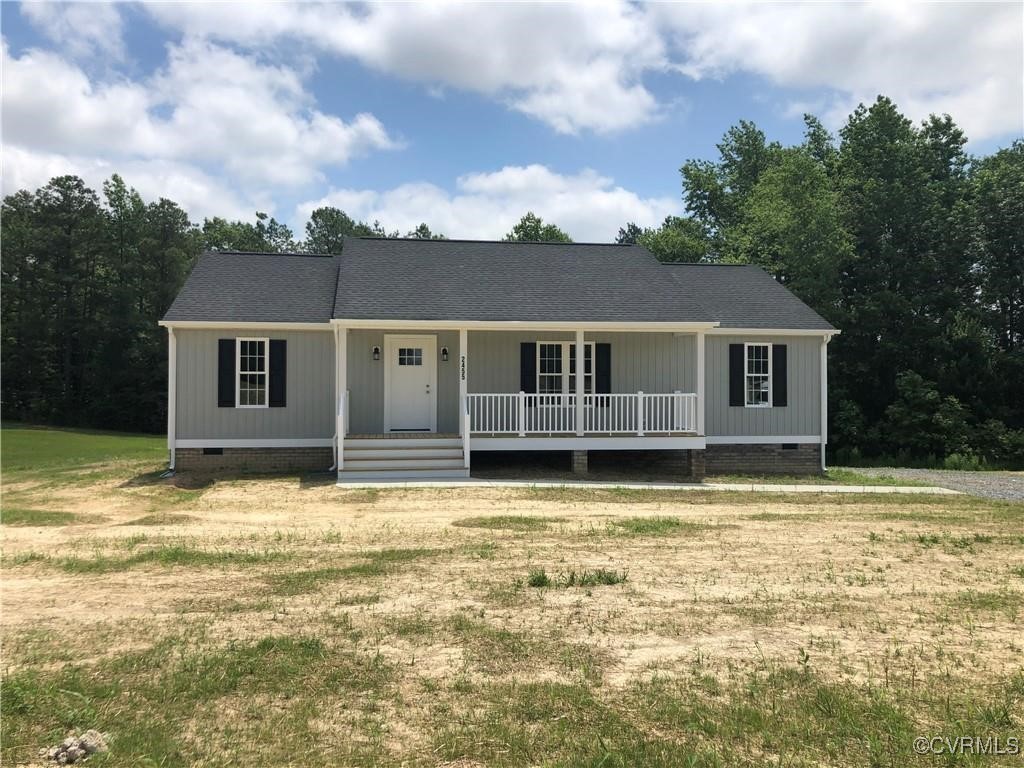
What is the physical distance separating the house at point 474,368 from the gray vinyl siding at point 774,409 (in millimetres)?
33

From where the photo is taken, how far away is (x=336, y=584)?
6.61 m

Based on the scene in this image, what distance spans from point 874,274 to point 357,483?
23376mm

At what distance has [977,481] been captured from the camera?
645 inches

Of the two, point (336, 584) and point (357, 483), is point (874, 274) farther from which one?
point (336, 584)

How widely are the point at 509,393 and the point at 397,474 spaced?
342 centimetres

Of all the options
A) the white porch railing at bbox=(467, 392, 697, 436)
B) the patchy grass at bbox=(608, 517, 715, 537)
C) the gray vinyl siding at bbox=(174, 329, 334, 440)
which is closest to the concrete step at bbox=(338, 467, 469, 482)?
the white porch railing at bbox=(467, 392, 697, 436)

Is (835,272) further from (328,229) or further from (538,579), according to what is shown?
(328,229)

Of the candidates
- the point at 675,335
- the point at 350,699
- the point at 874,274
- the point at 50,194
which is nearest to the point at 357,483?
the point at 675,335

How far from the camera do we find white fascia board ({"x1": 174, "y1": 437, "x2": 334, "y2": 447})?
1573 centimetres

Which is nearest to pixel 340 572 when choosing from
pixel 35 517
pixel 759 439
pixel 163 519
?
pixel 163 519

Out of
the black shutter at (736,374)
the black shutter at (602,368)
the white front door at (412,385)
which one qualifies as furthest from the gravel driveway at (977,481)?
the white front door at (412,385)

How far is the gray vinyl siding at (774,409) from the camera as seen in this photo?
1705 cm

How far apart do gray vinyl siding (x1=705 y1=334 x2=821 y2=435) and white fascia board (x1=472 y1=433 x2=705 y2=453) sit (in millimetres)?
1984

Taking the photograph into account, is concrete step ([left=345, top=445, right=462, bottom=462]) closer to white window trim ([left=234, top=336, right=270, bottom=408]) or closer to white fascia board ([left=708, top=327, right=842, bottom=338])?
white window trim ([left=234, top=336, right=270, bottom=408])
